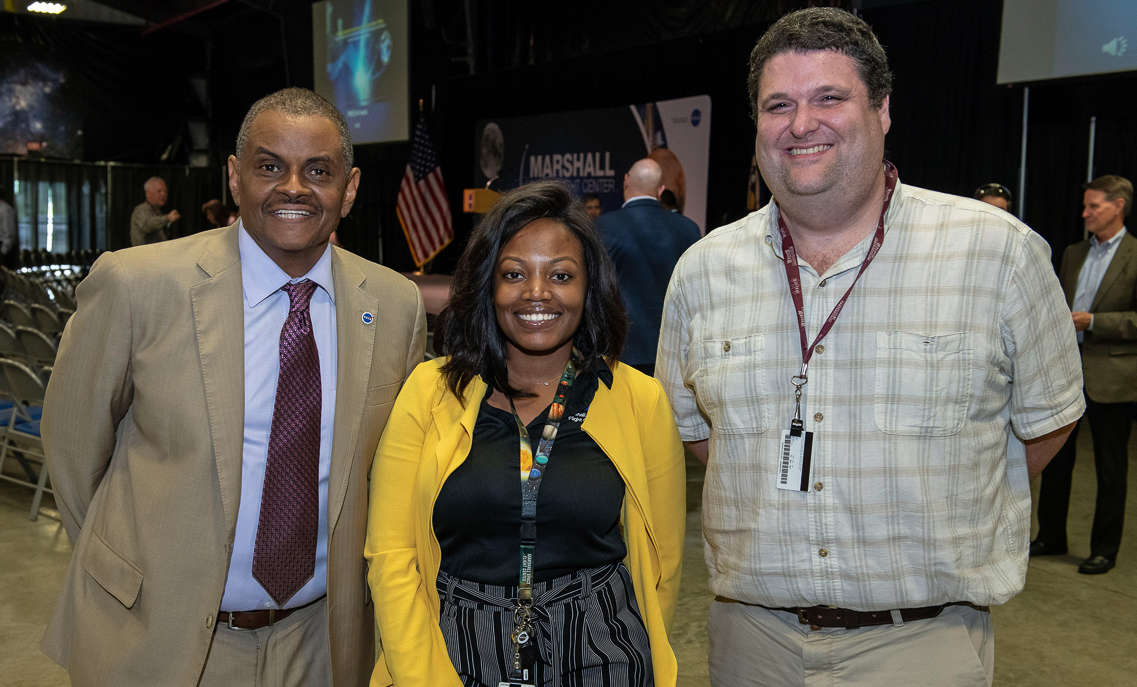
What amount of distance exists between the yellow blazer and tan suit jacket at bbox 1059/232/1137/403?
134 inches

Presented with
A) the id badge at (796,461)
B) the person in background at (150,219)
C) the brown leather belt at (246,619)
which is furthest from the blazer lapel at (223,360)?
the person in background at (150,219)

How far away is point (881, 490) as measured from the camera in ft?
5.57

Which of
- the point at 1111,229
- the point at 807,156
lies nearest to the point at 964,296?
the point at 807,156

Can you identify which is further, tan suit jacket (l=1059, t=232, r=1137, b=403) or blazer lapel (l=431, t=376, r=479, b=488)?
tan suit jacket (l=1059, t=232, r=1137, b=403)

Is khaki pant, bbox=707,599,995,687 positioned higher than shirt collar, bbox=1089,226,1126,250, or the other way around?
shirt collar, bbox=1089,226,1126,250

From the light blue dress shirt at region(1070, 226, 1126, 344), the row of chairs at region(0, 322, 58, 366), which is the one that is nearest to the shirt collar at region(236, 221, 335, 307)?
the light blue dress shirt at region(1070, 226, 1126, 344)

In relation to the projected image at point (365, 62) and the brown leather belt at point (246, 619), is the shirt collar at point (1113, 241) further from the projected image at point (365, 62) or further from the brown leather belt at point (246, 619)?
the projected image at point (365, 62)

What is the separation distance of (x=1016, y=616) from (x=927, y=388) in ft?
9.43

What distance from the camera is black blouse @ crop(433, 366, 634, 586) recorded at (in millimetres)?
1736

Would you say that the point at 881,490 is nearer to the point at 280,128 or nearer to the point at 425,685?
the point at 425,685

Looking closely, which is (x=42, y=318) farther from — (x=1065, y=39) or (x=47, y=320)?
(x=1065, y=39)

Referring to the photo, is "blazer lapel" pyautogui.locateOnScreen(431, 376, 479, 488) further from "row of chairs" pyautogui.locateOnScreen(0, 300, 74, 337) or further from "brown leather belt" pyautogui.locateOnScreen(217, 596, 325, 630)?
"row of chairs" pyautogui.locateOnScreen(0, 300, 74, 337)

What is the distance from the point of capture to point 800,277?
5.94 feet

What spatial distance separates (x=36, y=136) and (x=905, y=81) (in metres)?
15.2
